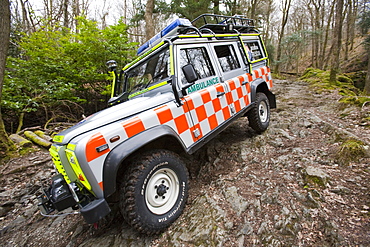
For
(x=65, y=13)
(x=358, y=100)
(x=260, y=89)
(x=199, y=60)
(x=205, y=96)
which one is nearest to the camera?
(x=205, y=96)

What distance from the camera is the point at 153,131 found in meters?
1.85

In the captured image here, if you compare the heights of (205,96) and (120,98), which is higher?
(120,98)

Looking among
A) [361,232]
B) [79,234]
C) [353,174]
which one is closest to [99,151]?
[79,234]

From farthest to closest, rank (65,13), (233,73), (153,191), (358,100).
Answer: (65,13) < (358,100) < (233,73) < (153,191)

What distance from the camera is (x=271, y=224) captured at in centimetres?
175

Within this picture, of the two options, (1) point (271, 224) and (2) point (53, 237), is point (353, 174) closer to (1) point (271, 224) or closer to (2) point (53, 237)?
(1) point (271, 224)

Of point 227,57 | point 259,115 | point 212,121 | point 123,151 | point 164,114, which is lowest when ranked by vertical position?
point 259,115

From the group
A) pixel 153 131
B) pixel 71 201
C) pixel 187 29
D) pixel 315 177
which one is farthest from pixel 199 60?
pixel 71 201

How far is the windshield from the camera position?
7.96 ft

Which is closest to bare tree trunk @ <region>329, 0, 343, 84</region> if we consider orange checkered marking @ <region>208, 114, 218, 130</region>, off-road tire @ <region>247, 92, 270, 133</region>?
off-road tire @ <region>247, 92, 270, 133</region>

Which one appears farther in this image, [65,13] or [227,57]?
[65,13]

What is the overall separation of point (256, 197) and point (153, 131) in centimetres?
146

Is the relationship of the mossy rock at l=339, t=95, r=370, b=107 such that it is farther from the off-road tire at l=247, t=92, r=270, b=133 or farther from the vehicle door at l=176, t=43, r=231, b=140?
the vehicle door at l=176, t=43, r=231, b=140

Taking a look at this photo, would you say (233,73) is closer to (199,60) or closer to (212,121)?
(199,60)
